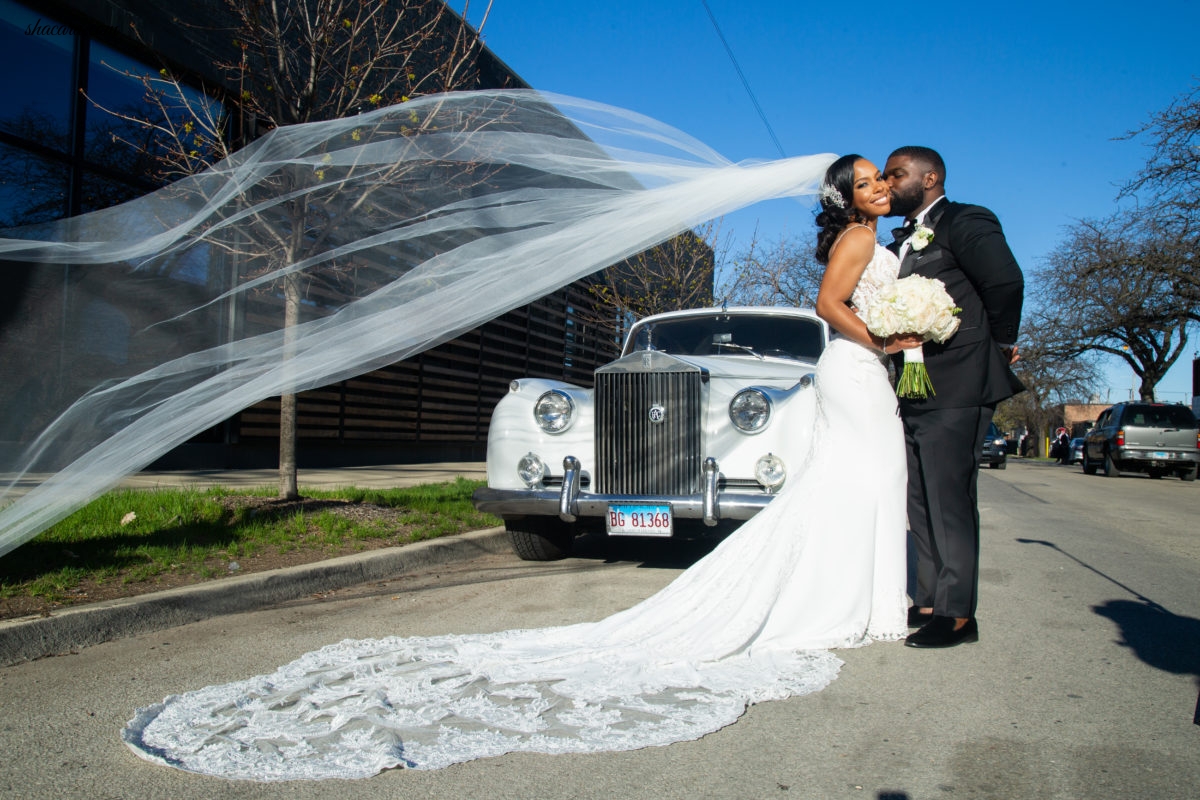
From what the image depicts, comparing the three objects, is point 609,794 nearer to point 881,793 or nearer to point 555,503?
point 881,793

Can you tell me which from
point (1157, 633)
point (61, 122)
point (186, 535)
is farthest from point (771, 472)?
point (61, 122)

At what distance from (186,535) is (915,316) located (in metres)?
4.35

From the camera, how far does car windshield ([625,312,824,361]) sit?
22.2 ft

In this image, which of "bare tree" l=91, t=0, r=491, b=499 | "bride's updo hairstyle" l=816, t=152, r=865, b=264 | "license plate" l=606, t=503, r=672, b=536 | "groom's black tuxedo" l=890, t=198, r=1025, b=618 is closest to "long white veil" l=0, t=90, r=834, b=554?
"bride's updo hairstyle" l=816, t=152, r=865, b=264

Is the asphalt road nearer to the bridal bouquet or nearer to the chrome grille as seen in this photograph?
the chrome grille

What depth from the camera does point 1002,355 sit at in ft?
11.5

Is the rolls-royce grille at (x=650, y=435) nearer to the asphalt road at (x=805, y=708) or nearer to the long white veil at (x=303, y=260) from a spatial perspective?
the asphalt road at (x=805, y=708)

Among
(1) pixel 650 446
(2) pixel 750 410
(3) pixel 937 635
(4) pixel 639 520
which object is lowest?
(3) pixel 937 635

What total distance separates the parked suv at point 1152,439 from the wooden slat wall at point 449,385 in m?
14.1

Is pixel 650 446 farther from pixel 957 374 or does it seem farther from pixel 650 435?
pixel 957 374

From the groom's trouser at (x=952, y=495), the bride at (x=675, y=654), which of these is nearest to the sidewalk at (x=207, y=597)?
the bride at (x=675, y=654)

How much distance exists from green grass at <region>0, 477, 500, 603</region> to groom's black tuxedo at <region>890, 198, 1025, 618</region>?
11.9 feet

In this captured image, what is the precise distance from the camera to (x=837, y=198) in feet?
11.9

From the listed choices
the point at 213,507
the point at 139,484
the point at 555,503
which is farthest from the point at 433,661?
the point at 139,484
